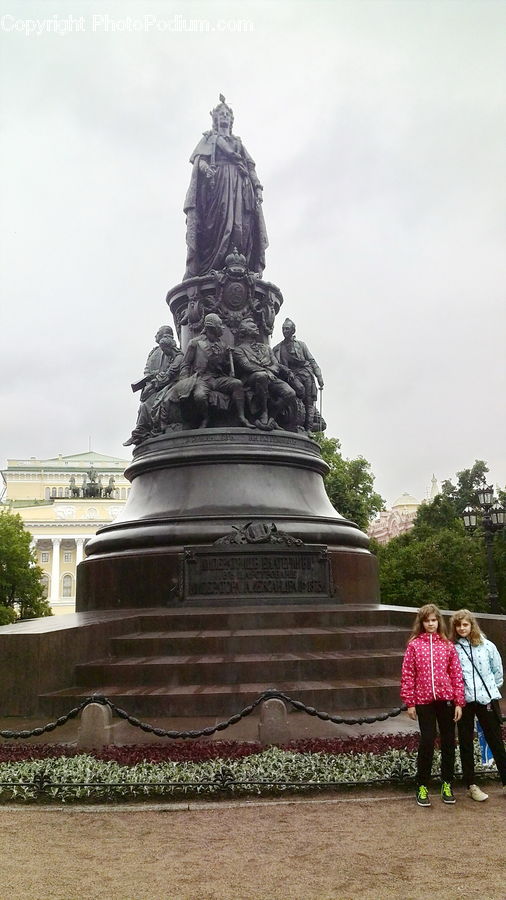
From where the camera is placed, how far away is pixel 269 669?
888cm

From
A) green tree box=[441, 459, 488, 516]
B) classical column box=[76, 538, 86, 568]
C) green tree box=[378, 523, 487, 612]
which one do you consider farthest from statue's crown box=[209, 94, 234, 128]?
classical column box=[76, 538, 86, 568]

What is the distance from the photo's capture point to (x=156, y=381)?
1523 centimetres

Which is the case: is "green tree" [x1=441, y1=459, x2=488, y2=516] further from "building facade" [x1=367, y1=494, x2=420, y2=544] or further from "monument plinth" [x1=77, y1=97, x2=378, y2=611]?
"monument plinth" [x1=77, y1=97, x2=378, y2=611]

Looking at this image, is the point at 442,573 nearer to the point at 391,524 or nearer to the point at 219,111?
the point at 219,111

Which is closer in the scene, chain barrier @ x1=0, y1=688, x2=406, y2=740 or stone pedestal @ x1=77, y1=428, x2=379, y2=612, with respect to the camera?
chain barrier @ x1=0, y1=688, x2=406, y2=740

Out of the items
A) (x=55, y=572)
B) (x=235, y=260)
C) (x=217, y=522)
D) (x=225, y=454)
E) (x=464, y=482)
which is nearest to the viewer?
(x=217, y=522)

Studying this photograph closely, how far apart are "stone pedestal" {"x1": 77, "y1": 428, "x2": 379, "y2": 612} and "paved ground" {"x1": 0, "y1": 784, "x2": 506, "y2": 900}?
5.59 meters

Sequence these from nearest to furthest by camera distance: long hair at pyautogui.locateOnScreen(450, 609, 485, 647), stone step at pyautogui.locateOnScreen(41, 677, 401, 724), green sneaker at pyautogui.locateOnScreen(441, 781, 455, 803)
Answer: green sneaker at pyautogui.locateOnScreen(441, 781, 455, 803), long hair at pyautogui.locateOnScreen(450, 609, 485, 647), stone step at pyautogui.locateOnScreen(41, 677, 401, 724)

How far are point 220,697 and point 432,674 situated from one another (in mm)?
2921

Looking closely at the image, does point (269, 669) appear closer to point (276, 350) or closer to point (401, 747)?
point (401, 747)

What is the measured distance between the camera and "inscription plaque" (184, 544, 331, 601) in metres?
11.2

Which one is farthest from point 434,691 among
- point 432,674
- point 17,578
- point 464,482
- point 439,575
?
point 464,482

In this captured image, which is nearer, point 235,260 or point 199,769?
point 199,769

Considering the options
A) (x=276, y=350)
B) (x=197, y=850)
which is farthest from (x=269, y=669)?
(x=276, y=350)
